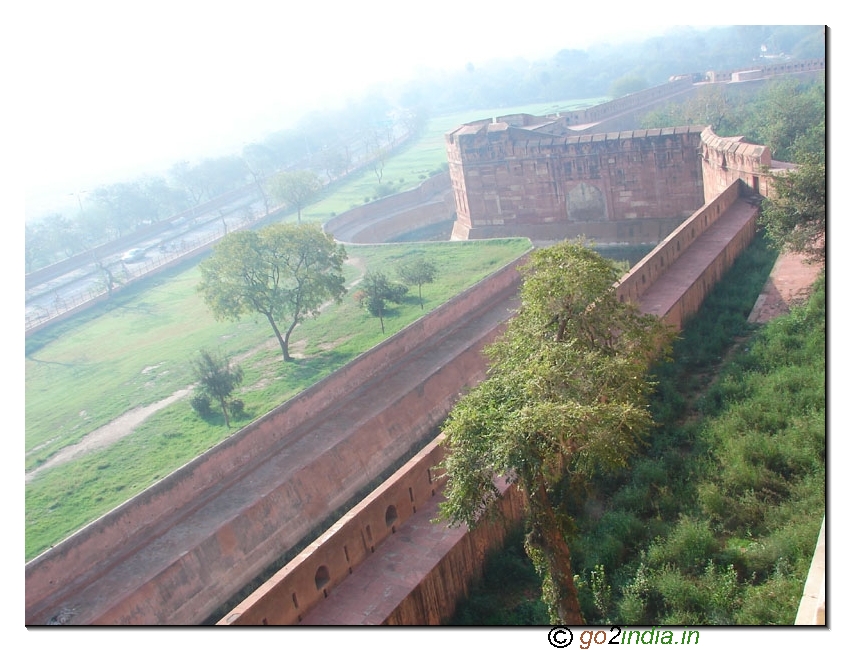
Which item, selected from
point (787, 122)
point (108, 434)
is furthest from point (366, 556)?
point (787, 122)

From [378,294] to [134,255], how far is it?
676 inches

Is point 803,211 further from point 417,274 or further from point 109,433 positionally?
point 109,433

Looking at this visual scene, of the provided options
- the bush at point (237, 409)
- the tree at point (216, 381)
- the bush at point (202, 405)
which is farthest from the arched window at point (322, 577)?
the bush at point (202, 405)

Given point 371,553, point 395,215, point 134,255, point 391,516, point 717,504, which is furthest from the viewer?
point 395,215

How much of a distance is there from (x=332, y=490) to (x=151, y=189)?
99.4ft

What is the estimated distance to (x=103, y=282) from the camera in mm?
26297

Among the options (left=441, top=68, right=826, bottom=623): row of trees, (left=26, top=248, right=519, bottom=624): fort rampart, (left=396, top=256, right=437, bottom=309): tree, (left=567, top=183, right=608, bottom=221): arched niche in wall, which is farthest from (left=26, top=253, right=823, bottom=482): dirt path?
(left=567, top=183, right=608, bottom=221): arched niche in wall

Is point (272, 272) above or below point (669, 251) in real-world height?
above

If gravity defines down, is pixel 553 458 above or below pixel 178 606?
above

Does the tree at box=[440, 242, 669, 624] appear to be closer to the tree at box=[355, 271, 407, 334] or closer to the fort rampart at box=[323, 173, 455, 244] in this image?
the tree at box=[355, 271, 407, 334]

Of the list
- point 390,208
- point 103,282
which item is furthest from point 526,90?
point 103,282

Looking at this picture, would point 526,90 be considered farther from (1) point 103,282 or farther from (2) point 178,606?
(2) point 178,606

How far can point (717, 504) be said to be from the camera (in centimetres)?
786

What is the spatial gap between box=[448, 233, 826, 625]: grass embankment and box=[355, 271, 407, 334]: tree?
8.46 meters
